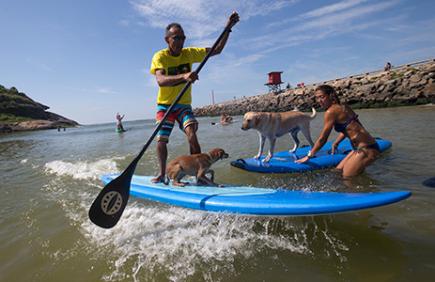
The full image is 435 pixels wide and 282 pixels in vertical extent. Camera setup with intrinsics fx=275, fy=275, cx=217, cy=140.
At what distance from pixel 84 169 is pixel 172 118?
230 inches

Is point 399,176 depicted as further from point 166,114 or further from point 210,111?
point 210,111

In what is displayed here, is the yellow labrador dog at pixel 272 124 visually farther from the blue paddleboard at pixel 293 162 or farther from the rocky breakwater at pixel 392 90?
the rocky breakwater at pixel 392 90

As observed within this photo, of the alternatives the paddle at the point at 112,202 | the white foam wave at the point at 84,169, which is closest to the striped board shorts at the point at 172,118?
the paddle at the point at 112,202

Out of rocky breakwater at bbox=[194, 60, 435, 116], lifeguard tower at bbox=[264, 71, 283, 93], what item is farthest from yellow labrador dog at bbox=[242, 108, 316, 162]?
lifeguard tower at bbox=[264, 71, 283, 93]

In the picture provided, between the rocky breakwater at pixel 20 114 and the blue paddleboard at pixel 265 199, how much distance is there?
6036 centimetres

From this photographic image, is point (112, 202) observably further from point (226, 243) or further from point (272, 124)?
point (272, 124)

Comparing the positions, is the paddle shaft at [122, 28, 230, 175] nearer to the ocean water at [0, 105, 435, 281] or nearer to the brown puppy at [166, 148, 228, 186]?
the brown puppy at [166, 148, 228, 186]

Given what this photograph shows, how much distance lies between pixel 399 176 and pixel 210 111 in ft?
209

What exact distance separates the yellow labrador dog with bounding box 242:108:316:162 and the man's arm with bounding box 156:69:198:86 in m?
2.99

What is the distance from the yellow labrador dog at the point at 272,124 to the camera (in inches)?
286

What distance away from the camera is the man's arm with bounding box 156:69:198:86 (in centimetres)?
451

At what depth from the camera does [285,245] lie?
11.4 feet

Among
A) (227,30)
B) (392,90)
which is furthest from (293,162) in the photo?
(392,90)

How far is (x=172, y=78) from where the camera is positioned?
4602mm
